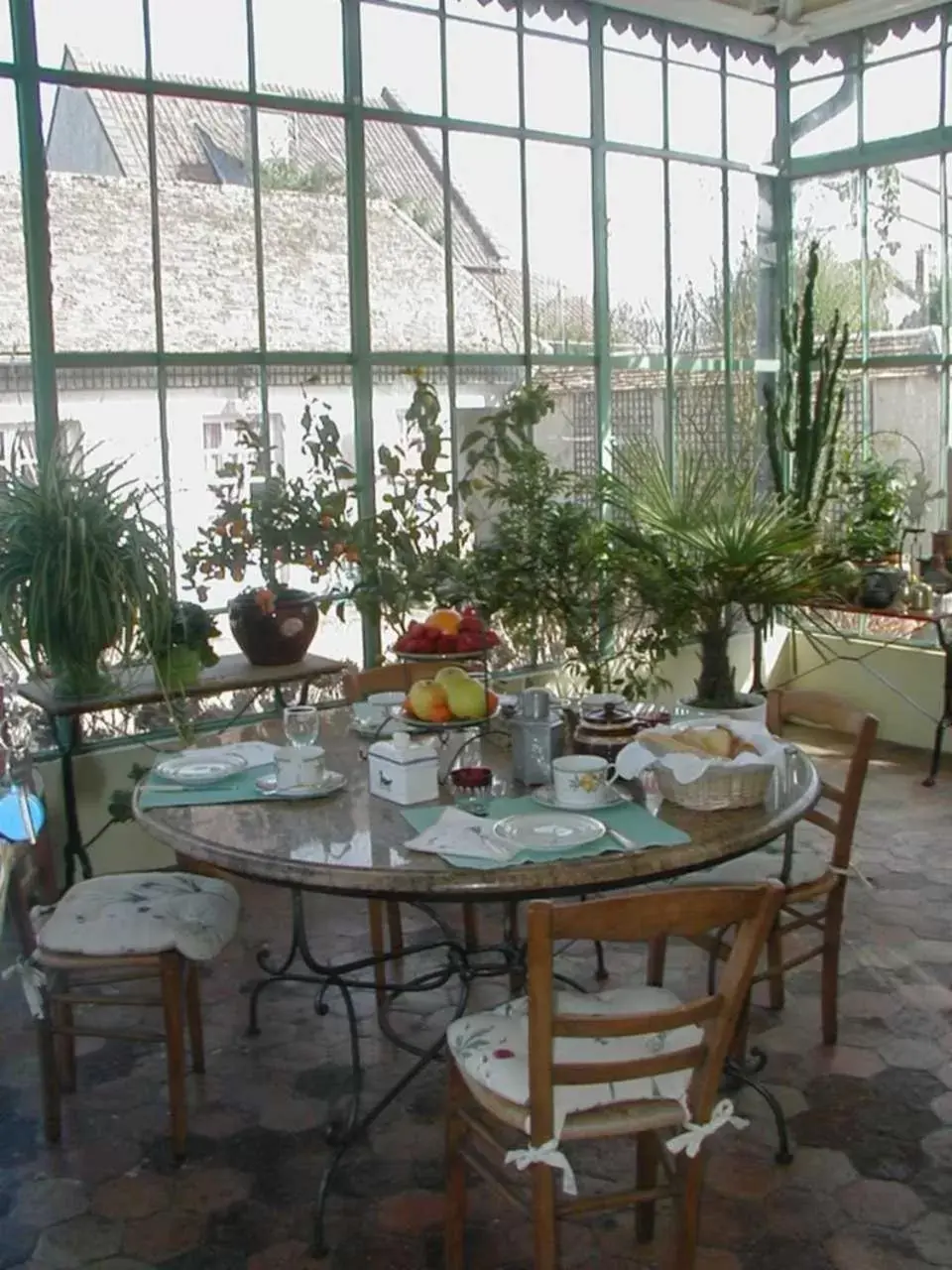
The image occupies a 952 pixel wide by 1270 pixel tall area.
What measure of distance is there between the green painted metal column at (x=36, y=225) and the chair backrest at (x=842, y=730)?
2.35 meters

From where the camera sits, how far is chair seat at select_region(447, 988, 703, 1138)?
6.59 ft

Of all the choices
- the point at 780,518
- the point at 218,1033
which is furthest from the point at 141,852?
the point at 780,518

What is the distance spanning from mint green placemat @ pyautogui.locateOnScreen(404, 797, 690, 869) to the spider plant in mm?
1490

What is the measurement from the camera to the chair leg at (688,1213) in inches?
81.8

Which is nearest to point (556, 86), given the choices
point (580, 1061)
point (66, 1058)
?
point (66, 1058)

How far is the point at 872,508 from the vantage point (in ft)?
19.1

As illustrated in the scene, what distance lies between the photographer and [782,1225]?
2.38m

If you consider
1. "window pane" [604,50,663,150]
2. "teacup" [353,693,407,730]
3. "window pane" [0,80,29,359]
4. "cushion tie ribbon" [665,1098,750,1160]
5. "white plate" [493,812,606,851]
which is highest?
"window pane" [604,50,663,150]

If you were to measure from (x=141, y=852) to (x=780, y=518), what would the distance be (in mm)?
2525

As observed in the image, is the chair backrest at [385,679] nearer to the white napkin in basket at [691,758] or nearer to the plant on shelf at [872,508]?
the white napkin in basket at [691,758]

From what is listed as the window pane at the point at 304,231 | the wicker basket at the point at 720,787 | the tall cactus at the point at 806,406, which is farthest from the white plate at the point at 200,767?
the tall cactus at the point at 806,406

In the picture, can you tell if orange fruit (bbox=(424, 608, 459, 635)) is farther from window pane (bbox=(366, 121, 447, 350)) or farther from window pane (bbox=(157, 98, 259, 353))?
window pane (bbox=(366, 121, 447, 350))

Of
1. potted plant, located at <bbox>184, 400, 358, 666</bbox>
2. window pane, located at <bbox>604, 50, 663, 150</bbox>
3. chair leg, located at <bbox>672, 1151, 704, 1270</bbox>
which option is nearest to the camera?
chair leg, located at <bbox>672, 1151, 704, 1270</bbox>

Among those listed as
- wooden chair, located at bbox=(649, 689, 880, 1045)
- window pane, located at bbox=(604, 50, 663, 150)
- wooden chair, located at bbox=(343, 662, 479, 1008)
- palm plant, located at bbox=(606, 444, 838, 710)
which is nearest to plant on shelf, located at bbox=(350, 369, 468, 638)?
palm plant, located at bbox=(606, 444, 838, 710)
